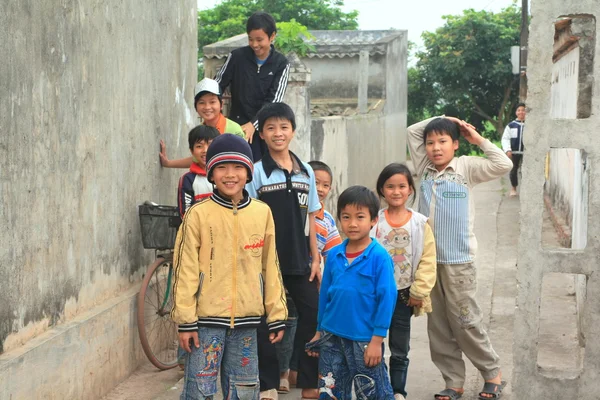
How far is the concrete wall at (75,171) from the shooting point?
4.61 meters

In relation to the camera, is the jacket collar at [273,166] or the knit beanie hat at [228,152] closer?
the knit beanie hat at [228,152]

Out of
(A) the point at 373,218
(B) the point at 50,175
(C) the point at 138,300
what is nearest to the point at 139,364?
(C) the point at 138,300

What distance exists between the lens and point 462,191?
5.38 m

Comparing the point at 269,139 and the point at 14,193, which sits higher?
the point at 269,139

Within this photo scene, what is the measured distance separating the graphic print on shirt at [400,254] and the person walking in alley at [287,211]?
0.55 metres

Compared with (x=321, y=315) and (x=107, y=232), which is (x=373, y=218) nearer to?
(x=321, y=315)

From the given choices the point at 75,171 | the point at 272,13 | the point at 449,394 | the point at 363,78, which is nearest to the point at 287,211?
A: the point at 75,171

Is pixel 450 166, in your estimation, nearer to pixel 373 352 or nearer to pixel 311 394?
pixel 373 352

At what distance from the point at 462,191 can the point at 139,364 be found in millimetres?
2658

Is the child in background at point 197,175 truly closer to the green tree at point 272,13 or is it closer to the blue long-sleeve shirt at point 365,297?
the blue long-sleeve shirt at point 365,297

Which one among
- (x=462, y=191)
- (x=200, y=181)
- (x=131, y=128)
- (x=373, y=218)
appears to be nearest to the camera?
(x=373, y=218)

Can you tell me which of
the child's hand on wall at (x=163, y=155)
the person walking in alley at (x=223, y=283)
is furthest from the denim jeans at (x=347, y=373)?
the child's hand on wall at (x=163, y=155)

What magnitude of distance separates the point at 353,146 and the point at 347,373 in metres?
10.6

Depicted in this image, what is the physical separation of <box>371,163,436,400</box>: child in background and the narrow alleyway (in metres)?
0.66
